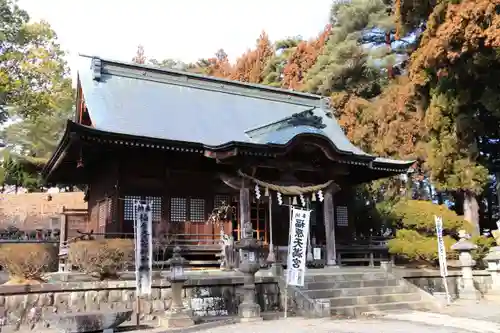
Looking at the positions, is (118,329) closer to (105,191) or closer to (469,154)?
(105,191)

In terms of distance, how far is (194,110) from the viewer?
17531 millimetres

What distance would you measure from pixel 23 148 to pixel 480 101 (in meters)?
32.7

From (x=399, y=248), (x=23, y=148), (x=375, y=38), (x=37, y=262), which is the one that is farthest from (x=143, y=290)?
(x=23, y=148)

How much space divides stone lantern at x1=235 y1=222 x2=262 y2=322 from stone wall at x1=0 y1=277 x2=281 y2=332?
0.78 metres

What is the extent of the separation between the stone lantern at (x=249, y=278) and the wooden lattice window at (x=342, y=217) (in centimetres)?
818

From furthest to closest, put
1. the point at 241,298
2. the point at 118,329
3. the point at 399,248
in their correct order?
the point at 399,248, the point at 241,298, the point at 118,329

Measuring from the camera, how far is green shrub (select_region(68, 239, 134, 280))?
33.8 feet

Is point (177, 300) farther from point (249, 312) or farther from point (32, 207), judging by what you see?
point (32, 207)

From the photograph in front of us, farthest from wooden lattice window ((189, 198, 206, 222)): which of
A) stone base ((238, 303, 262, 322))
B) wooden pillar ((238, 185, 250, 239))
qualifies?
stone base ((238, 303, 262, 322))

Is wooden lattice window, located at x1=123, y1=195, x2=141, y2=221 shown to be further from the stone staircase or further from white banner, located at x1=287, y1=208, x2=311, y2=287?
white banner, located at x1=287, y1=208, x2=311, y2=287

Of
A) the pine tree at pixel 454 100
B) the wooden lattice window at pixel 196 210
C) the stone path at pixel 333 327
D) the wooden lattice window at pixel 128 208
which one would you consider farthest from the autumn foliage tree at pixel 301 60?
the stone path at pixel 333 327

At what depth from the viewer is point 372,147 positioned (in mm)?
23938

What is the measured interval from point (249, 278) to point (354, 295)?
10.5 ft

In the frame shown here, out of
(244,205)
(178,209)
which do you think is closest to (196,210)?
(178,209)
